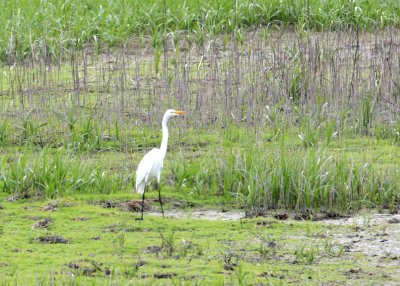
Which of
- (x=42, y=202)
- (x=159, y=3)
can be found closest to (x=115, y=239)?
(x=42, y=202)

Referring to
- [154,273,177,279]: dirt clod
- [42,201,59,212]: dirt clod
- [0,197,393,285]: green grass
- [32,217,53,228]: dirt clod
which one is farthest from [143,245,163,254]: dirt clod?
[42,201,59,212]: dirt clod

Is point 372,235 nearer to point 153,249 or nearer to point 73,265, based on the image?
point 153,249

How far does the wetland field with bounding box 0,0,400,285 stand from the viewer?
5957 mm

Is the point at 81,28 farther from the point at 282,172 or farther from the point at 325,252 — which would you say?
the point at 325,252

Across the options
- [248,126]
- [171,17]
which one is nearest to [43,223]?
[248,126]

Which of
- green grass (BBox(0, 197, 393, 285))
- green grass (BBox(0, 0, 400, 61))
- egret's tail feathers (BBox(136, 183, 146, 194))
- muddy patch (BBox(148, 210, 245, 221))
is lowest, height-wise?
muddy patch (BBox(148, 210, 245, 221))

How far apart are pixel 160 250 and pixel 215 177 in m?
1.68

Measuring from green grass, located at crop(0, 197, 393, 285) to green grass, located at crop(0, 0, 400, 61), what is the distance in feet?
17.4

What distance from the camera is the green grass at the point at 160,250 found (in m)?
5.66

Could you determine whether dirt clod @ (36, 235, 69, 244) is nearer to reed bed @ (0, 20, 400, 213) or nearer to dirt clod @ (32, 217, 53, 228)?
dirt clod @ (32, 217, 53, 228)

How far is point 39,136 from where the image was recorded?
9156 millimetres

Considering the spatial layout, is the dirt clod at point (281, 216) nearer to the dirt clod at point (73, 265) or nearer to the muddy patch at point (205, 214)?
the muddy patch at point (205, 214)

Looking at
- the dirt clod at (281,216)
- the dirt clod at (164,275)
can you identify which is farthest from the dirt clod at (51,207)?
the dirt clod at (164,275)

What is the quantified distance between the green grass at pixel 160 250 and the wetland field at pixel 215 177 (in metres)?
0.01
